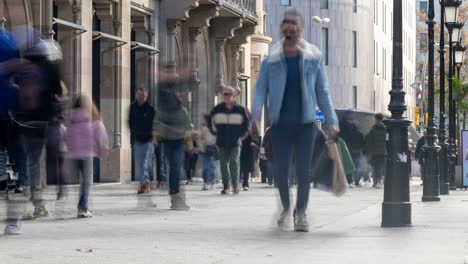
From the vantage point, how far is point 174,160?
51.1ft

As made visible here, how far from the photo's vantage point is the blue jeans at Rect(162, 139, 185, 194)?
51.0 ft

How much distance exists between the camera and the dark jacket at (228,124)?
66.3 ft

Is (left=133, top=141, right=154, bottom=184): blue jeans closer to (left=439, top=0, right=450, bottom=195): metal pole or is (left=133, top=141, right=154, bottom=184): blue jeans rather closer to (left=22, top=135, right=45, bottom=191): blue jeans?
(left=22, top=135, right=45, bottom=191): blue jeans

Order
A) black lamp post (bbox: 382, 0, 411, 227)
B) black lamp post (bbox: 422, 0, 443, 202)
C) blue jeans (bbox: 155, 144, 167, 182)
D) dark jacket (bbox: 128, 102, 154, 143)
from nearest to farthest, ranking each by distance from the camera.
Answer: black lamp post (bbox: 382, 0, 411, 227)
dark jacket (bbox: 128, 102, 154, 143)
blue jeans (bbox: 155, 144, 167, 182)
black lamp post (bbox: 422, 0, 443, 202)

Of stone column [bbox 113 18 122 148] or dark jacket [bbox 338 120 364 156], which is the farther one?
dark jacket [bbox 338 120 364 156]

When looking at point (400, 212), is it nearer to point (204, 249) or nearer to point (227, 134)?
point (204, 249)

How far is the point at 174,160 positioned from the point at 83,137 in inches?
60.9

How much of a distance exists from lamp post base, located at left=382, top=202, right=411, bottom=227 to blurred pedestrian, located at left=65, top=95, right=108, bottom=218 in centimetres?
361

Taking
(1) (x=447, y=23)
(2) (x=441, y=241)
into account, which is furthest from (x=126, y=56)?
(2) (x=441, y=241)

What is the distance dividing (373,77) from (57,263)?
65.9 meters

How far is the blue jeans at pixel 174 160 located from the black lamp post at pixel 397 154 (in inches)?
152

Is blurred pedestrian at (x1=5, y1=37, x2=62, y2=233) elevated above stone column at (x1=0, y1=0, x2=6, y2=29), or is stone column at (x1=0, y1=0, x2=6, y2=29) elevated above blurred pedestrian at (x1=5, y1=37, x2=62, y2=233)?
stone column at (x1=0, y1=0, x2=6, y2=29)

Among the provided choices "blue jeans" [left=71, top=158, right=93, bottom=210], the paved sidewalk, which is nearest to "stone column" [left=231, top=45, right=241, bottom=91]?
the paved sidewalk

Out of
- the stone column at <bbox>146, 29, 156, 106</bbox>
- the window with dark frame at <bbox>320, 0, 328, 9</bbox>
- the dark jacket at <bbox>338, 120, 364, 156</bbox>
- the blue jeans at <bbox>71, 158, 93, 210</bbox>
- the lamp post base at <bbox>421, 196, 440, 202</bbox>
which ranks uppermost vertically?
the window with dark frame at <bbox>320, 0, 328, 9</bbox>
